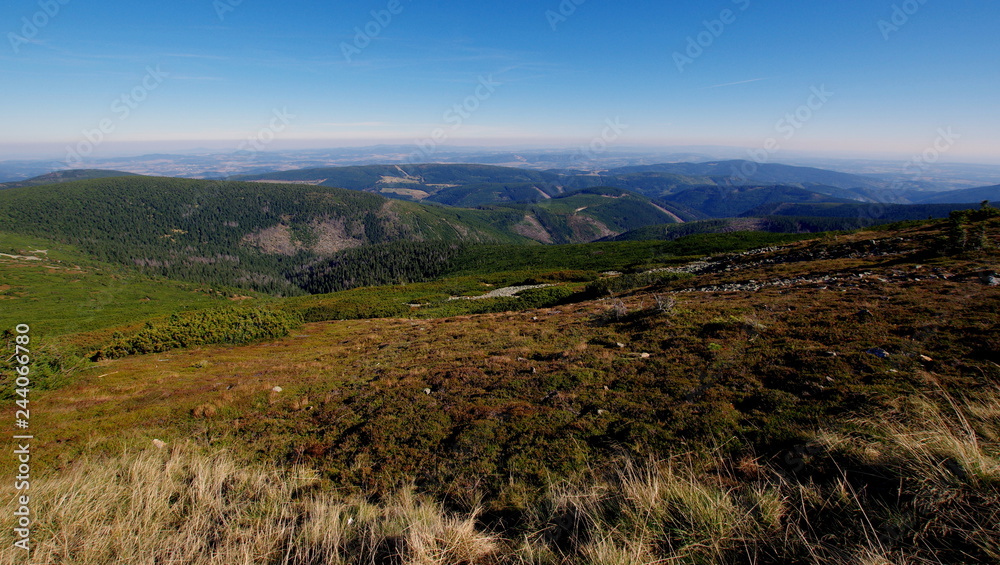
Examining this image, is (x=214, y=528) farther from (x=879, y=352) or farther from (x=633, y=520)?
(x=879, y=352)

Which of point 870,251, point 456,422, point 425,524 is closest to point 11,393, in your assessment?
point 456,422

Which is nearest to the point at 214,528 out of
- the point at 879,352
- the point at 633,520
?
the point at 633,520

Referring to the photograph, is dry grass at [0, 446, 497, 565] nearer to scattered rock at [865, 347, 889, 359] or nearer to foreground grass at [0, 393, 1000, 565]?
foreground grass at [0, 393, 1000, 565]

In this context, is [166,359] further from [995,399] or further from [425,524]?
[995,399]

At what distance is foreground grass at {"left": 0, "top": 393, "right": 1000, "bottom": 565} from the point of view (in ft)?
10.3

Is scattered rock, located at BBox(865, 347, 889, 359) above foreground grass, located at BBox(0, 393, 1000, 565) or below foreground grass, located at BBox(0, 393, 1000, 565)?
below

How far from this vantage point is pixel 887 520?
3.18m

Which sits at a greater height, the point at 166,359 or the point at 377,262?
the point at 166,359

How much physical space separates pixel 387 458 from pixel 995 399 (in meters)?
10.2

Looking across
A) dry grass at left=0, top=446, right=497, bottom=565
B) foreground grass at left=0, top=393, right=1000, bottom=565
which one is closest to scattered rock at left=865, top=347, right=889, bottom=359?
foreground grass at left=0, top=393, right=1000, bottom=565

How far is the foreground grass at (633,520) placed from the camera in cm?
314

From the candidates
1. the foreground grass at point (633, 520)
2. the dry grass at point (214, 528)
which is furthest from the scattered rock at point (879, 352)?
the dry grass at point (214, 528)

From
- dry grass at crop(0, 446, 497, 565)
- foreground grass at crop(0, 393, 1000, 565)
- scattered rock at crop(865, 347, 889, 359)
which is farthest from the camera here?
scattered rock at crop(865, 347, 889, 359)

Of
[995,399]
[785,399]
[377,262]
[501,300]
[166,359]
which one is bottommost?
[377,262]
